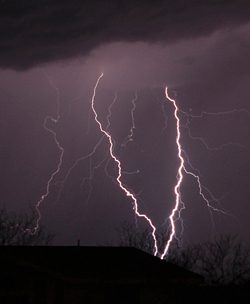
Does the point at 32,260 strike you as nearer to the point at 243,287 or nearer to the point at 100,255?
the point at 100,255

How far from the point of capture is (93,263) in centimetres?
1254

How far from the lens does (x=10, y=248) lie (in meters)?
12.6

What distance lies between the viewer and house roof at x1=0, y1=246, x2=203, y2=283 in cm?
1156

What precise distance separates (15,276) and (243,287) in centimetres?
831

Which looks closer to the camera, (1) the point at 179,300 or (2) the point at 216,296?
(1) the point at 179,300

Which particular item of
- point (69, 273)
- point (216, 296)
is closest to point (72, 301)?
point (69, 273)

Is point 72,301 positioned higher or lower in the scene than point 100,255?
lower

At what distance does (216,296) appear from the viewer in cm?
1619

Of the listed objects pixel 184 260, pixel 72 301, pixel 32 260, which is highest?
pixel 184 260

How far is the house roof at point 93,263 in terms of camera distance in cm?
1156

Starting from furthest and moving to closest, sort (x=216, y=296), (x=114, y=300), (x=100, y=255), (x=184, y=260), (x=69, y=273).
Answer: (x=184, y=260)
(x=216, y=296)
(x=100, y=255)
(x=114, y=300)
(x=69, y=273)

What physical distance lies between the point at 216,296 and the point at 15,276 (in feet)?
23.3

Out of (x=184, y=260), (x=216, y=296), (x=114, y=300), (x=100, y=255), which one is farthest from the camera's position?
(x=184, y=260)

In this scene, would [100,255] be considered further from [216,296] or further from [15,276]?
[216,296]
